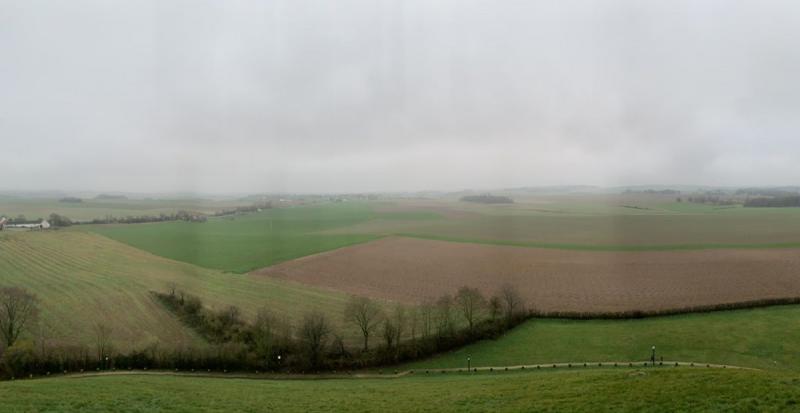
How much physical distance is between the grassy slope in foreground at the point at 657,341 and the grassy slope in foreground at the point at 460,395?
22.4 feet

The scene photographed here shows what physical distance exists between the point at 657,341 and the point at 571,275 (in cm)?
1510

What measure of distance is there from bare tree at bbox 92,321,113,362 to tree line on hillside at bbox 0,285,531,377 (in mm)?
56

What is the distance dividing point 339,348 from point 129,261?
121ft

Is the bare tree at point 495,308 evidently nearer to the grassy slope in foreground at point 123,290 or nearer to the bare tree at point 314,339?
the grassy slope in foreground at point 123,290

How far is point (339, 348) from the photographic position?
23.1 m

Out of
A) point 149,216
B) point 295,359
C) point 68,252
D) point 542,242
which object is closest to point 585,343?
point 295,359

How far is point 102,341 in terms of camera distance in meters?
22.0

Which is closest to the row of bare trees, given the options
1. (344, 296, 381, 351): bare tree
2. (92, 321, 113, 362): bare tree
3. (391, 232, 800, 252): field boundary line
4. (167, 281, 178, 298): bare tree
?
(344, 296, 381, 351): bare tree

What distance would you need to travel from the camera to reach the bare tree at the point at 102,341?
69.9 feet

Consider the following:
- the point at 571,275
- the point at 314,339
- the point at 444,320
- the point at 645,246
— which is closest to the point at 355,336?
the point at 314,339

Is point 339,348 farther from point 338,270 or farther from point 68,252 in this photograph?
point 68,252

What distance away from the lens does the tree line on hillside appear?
21.0 metres

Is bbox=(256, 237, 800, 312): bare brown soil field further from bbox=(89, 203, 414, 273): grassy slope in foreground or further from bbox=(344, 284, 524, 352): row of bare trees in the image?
bbox=(89, 203, 414, 273): grassy slope in foreground

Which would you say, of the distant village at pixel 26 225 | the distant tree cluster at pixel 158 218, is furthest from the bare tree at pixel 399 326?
the distant village at pixel 26 225
